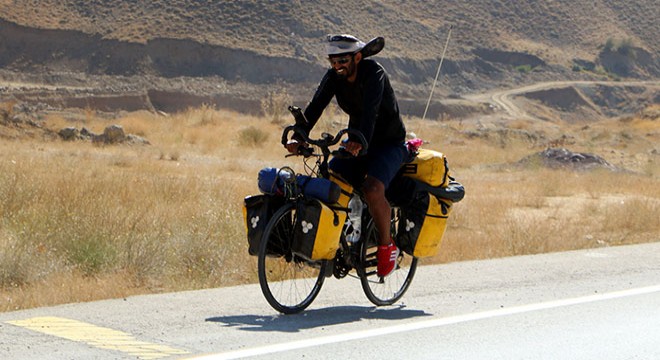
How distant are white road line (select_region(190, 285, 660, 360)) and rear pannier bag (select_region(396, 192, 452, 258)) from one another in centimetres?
77

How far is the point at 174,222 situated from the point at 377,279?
A: 4.34m

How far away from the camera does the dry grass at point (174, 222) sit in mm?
9938

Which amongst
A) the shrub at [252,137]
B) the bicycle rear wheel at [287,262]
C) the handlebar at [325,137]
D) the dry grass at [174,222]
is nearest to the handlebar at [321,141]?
the handlebar at [325,137]

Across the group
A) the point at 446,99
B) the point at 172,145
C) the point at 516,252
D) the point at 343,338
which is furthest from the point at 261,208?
the point at 446,99

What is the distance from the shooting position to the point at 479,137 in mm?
45219

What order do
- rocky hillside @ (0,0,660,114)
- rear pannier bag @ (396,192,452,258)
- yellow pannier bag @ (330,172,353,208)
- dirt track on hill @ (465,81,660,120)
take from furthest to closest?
dirt track on hill @ (465,81,660,120) < rocky hillside @ (0,0,660,114) < rear pannier bag @ (396,192,452,258) < yellow pannier bag @ (330,172,353,208)

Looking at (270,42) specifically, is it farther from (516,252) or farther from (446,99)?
(516,252)

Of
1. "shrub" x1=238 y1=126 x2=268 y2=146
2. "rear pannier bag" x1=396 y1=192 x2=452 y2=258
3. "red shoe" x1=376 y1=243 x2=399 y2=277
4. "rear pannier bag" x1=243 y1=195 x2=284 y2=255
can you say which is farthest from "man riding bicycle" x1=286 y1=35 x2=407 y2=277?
"shrub" x1=238 y1=126 x2=268 y2=146

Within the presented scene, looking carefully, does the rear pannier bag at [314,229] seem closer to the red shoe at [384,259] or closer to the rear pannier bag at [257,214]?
the rear pannier bag at [257,214]

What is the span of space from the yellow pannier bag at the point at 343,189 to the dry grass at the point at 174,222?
211 centimetres

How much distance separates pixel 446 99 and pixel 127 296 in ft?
189

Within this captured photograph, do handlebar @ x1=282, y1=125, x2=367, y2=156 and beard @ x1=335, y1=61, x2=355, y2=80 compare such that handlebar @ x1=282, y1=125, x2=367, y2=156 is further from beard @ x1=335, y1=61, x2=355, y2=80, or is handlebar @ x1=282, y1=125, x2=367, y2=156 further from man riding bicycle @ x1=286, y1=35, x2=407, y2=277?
beard @ x1=335, y1=61, x2=355, y2=80

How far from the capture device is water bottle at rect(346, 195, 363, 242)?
828cm

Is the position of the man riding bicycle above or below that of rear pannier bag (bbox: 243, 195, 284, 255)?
above
